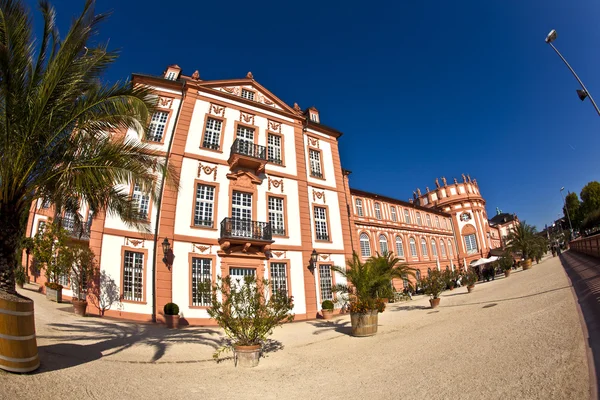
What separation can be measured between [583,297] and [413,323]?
5.09m

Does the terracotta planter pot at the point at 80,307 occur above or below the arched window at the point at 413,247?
below

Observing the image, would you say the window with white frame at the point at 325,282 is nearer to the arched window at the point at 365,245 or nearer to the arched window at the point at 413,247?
the arched window at the point at 365,245

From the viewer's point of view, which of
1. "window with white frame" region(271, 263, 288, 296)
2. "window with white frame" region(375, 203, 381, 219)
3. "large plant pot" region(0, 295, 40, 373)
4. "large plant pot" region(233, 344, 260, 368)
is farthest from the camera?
"window with white frame" region(375, 203, 381, 219)

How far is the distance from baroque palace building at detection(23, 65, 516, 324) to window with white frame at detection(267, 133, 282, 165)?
0.08 metres

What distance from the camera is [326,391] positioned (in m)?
5.34

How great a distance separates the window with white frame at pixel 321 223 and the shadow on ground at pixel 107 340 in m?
9.25

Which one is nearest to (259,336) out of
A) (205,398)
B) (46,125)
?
(205,398)

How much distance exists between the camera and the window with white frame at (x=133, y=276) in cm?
1383

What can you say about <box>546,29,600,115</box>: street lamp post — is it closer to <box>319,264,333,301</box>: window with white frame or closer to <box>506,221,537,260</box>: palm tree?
<box>319,264,333,301</box>: window with white frame

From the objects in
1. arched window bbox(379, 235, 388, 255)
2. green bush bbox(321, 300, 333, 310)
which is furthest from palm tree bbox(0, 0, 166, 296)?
arched window bbox(379, 235, 388, 255)

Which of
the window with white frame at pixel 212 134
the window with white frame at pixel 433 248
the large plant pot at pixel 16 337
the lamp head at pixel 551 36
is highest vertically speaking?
the lamp head at pixel 551 36

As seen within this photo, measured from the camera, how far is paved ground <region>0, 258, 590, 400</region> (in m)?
4.24

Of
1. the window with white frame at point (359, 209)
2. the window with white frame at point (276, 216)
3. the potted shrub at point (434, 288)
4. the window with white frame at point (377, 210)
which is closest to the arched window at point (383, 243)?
the window with white frame at point (377, 210)

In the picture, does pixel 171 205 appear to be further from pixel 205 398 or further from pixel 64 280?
pixel 205 398
